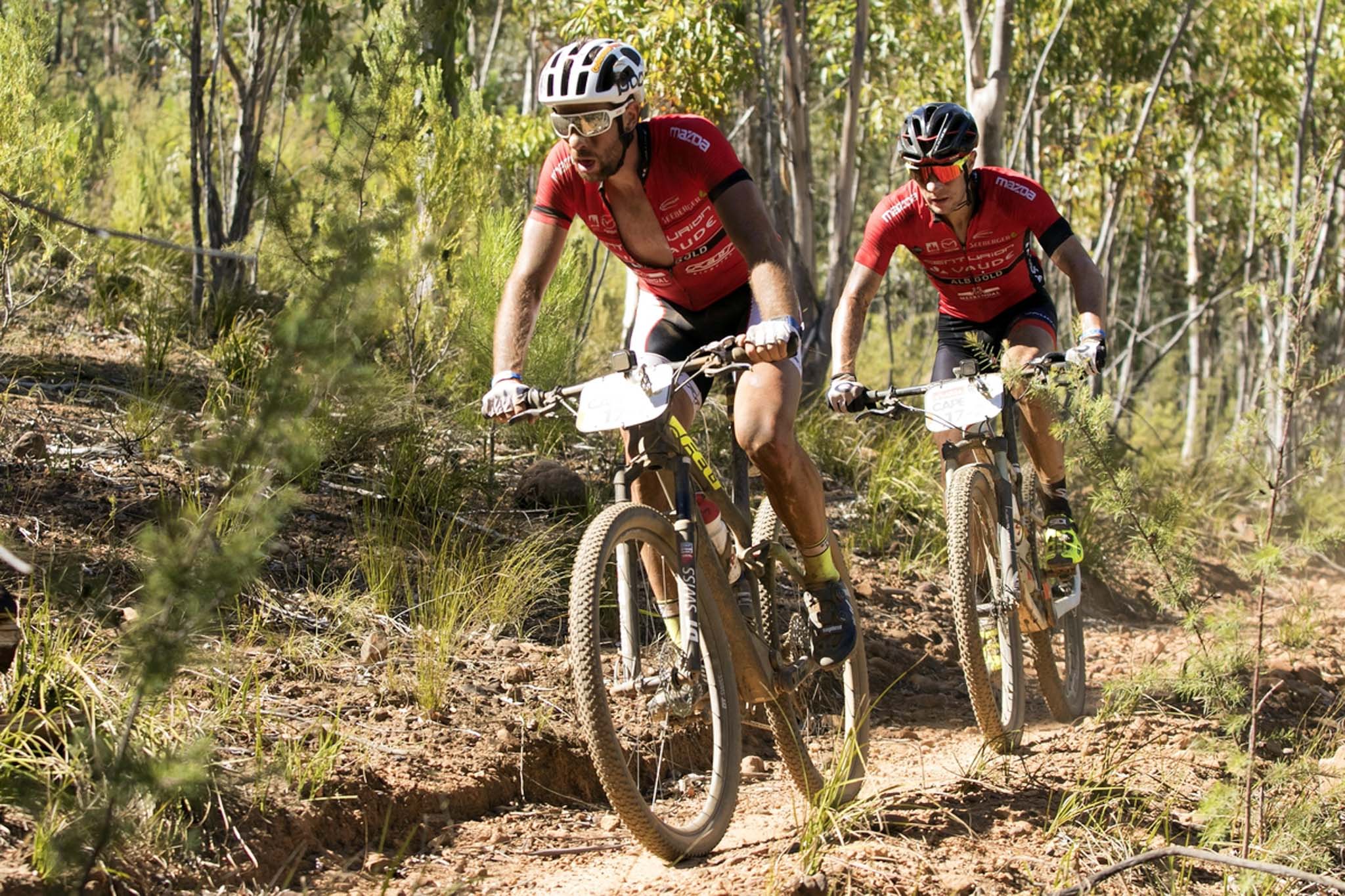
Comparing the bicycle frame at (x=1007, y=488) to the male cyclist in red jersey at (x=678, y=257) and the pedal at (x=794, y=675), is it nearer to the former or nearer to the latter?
the male cyclist in red jersey at (x=678, y=257)

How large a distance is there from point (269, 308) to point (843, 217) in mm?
3806

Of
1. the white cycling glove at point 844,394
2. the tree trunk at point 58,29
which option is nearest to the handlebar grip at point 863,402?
the white cycling glove at point 844,394

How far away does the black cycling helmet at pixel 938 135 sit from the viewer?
495cm

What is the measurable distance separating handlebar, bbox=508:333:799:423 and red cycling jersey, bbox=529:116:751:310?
550 mm

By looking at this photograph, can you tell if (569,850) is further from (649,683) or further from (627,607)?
(627,607)

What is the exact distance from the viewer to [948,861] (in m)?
3.62

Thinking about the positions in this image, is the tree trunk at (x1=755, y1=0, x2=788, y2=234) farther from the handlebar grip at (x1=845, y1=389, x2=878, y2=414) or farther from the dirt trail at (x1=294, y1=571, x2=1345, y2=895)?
the dirt trail at (x1=294, y1=571, x2=1345, y2=895)

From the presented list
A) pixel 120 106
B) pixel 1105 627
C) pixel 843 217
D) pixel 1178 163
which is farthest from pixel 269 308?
pixel 1178 163

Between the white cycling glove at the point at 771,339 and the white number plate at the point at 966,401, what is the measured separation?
52.9 inches

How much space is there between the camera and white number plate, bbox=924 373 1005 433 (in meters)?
4.63

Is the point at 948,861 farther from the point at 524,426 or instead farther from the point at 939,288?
the point at 524,426

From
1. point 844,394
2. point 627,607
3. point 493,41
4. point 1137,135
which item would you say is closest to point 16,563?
point 627,607

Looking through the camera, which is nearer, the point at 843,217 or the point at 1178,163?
the point at 843,217

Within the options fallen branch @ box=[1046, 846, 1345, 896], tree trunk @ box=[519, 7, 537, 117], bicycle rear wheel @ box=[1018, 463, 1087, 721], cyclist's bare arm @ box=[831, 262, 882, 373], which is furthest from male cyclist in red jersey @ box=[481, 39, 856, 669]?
tree trunk @ box=[519, 7, 537, 117]
